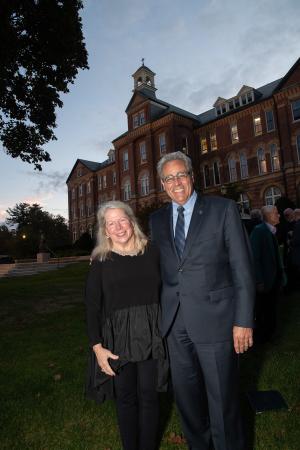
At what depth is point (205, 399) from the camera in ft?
8.66

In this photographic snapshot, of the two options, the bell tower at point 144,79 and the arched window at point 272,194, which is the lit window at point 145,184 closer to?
the bell tower at point 144,79

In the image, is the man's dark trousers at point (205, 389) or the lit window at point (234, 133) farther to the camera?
the lit window at point (234, 133)

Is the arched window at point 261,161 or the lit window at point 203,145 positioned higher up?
the lit window at point 203,145

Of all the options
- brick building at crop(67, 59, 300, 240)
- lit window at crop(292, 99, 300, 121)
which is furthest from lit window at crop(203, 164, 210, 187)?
lit window at crop(292, 99, 300, 121)

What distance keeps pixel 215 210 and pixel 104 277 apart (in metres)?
1.07

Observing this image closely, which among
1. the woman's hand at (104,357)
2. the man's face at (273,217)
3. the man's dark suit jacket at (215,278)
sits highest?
the man's face at (273,217)

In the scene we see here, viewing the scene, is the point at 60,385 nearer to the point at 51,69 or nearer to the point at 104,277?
the point at 104,277

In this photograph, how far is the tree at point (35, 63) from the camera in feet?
36.9

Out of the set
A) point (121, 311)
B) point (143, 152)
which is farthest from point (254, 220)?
point (143, 152)

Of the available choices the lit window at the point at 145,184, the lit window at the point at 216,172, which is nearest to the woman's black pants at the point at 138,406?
the lit window at the point at 216,172

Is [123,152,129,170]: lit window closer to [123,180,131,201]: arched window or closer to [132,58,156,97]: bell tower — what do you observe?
[123,180,131,201]: arched window

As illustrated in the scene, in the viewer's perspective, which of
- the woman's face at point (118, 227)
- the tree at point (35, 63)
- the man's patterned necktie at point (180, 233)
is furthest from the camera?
the tree at point (35, 63)

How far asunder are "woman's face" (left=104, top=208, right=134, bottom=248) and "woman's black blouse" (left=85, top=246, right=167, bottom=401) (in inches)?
7.3

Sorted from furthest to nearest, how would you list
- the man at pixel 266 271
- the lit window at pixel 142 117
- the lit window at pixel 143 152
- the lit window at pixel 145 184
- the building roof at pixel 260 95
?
the lit window at pixel 142 117 → the lit window at pixel 143 152 → the lit window at pixel 145 184 → the building roof at pixel 260 95 → the man at pixel 266 271
